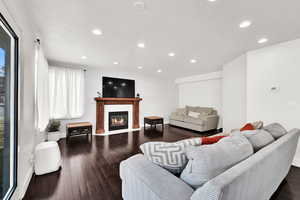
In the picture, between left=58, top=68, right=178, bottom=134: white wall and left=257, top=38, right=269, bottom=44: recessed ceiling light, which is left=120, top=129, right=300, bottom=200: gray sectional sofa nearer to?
left=257, top=38, right=269, bottom=44: recessed ceiling light

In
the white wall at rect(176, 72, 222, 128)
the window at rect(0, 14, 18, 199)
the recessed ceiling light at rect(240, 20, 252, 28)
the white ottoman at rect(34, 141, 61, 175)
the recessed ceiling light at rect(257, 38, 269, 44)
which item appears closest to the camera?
the window at rect(0, 14, 18, 199)

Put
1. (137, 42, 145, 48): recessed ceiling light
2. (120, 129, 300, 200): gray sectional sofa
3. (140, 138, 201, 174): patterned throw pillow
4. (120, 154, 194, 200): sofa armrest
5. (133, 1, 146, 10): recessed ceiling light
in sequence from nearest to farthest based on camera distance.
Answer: (120, 129, 300, 200): gray sectional sofa → (120, 154, 194, 200): sofa armrest → (140, 138, 201, 174): patterned throw pillow → (133, 1, 146, 10): recessed ceiling light → (137, 42, 145, 48): recessed ceiling light

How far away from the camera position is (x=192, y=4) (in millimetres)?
1447

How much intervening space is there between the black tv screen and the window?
328 cm

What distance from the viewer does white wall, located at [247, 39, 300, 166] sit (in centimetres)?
234

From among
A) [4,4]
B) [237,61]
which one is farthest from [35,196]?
[237,61]

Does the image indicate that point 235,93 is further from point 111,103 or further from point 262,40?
point 111,103

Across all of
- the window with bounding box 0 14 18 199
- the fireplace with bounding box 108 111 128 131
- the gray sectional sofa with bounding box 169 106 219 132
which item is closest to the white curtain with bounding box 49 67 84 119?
the fireplace with bounding box 108 111 128 131

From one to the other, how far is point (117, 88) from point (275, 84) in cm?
464

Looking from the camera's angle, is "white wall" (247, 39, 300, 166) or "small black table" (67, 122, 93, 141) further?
"small black table" (67, 122, 93, 141)

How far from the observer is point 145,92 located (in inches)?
223

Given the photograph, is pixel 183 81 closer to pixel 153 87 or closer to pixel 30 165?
pixel 153 87

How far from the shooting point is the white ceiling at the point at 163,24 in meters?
1.47

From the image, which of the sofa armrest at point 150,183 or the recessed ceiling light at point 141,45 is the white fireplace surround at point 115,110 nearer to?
the recessed ceiling light at point 141,45
